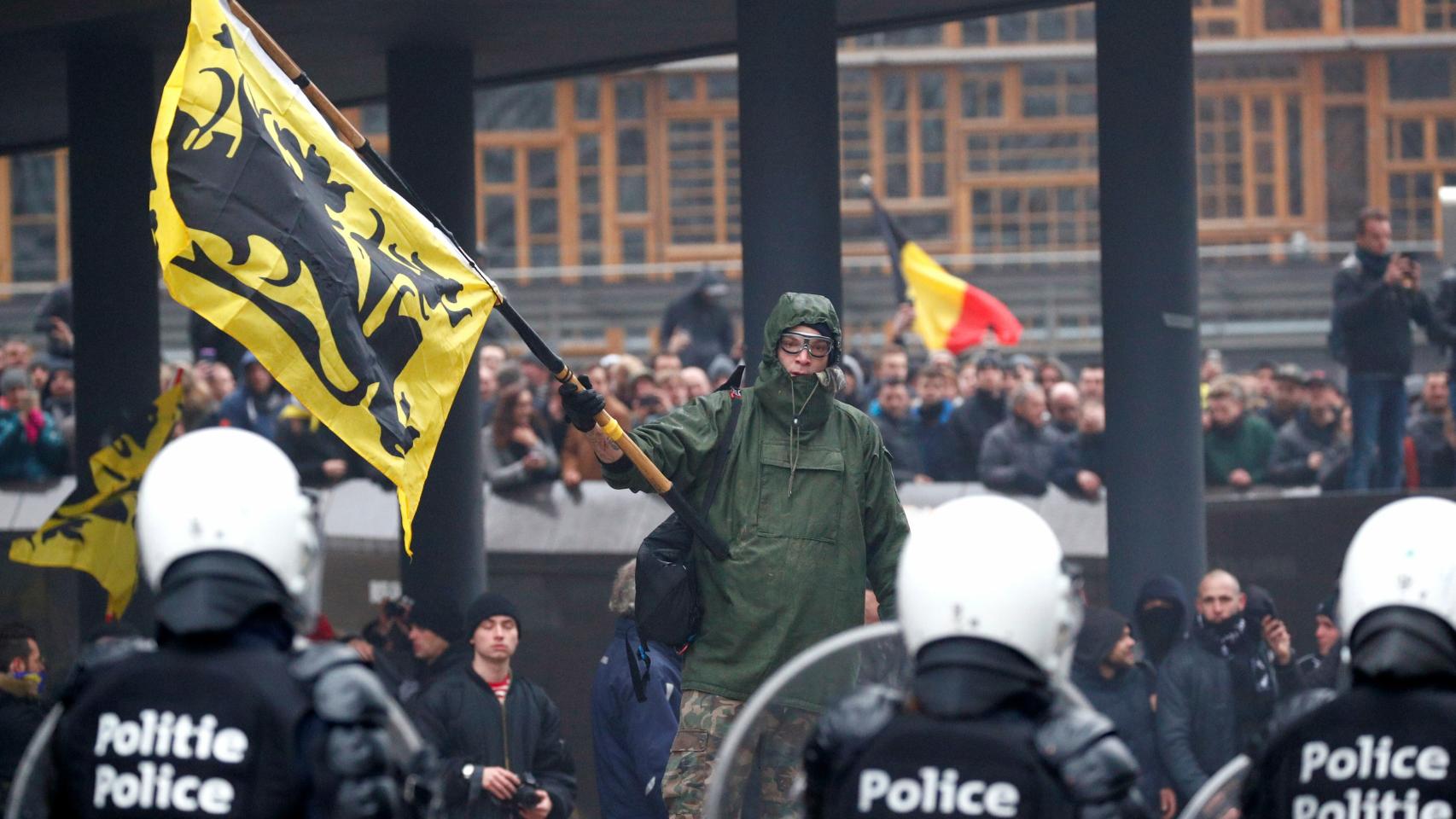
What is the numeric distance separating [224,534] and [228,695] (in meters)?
0.28

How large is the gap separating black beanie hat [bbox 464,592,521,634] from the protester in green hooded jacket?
1545 mm

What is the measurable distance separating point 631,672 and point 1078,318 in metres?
16.3

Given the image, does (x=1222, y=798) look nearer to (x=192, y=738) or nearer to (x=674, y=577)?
(x=192, y=738)

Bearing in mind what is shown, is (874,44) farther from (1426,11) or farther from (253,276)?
(253,276)

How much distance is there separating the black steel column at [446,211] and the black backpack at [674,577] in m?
3.25

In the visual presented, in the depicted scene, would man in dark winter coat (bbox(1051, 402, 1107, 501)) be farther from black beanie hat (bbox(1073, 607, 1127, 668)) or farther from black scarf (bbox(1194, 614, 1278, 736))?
black beanie hat (bbox(1073, 607, 1127, 668))

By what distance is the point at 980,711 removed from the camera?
361 centimetres

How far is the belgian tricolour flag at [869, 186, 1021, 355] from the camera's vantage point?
14891 millimetres

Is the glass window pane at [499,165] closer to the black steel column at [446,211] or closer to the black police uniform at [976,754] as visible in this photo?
the black steel column at [446,211]

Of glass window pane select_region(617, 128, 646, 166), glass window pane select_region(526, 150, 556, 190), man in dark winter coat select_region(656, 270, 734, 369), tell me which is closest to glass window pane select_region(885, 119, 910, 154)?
glass window pane select_region(617, 128, 646, 166)

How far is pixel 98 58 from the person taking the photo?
9883 mm

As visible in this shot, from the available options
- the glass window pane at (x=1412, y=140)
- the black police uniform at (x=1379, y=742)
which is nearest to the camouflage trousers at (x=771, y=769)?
the black police uniform at (x=1379, y=742)

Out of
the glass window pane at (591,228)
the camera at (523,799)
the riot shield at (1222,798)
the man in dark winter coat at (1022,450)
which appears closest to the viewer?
the riot shield at (1222,798)

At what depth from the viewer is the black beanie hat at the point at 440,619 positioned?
8.88 metres
